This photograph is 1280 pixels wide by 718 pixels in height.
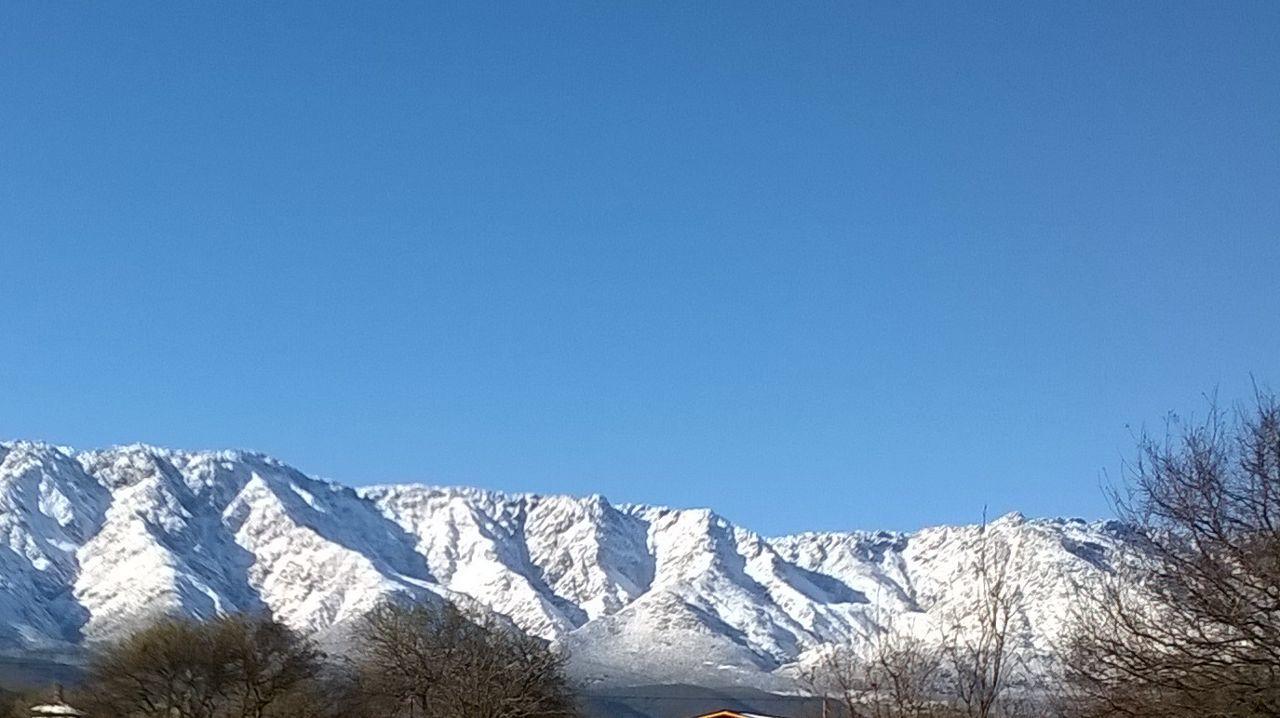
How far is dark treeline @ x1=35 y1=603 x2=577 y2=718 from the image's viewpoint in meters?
66.0

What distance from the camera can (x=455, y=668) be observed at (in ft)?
201

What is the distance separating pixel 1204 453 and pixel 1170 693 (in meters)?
2.87

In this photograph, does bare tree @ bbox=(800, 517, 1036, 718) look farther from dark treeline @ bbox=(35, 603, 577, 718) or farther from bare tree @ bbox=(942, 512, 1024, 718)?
dark treeline @ bbox=(35, 603, 577, 718)

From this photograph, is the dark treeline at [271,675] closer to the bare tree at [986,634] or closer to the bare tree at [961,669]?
the bare tree at [961,669]

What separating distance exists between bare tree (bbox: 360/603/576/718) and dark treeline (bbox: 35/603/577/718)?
0.09 metres

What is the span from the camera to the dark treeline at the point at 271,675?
66000 mm

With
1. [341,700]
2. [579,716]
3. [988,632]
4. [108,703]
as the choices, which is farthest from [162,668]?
[988,632]

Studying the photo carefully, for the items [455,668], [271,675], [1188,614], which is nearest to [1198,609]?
[1188,614]

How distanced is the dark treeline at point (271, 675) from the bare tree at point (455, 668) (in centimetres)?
9

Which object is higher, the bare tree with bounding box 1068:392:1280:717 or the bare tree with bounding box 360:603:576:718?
the bare tree with bounding box 360:603:576:718

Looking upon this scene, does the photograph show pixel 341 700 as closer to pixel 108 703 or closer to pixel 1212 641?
pixel 108 703

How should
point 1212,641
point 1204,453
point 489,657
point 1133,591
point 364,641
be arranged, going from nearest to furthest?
point 1212,641, point 1204,453, point 1133,591, point 489,657, point 364,641

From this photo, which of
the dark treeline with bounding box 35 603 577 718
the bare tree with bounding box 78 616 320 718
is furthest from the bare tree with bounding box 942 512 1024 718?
the bare tree with bounding box 78 616 320 718

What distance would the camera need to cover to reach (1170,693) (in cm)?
1590
